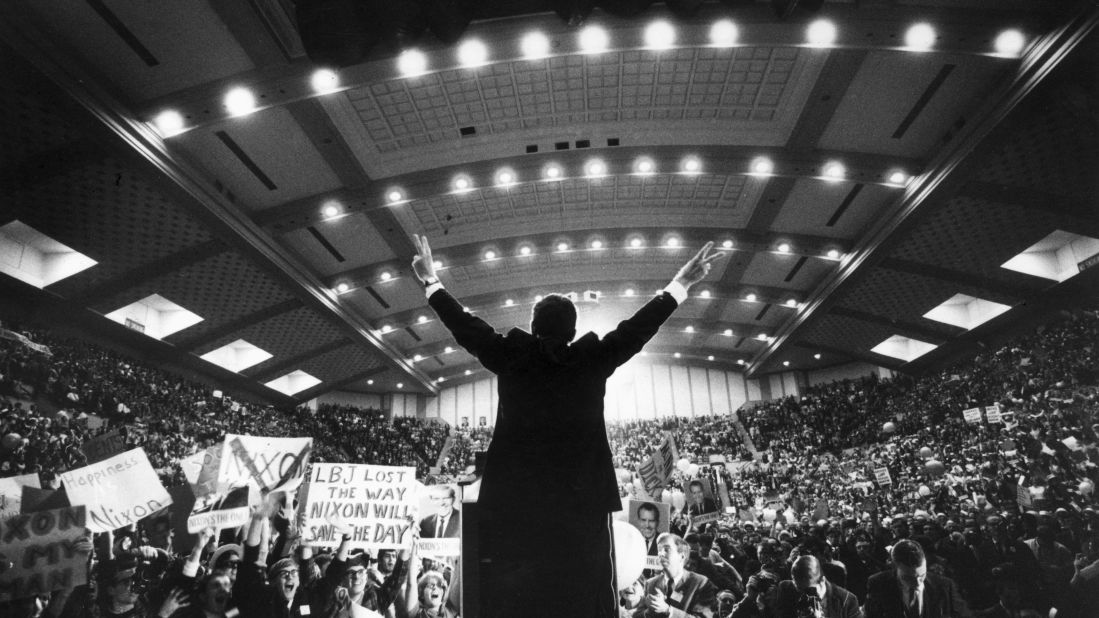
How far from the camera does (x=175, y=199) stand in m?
11.9

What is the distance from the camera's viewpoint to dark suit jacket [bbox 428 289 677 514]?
1.55 meters

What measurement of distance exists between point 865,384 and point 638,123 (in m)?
21.5

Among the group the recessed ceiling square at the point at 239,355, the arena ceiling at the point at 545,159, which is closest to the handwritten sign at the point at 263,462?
the arena ceiling at the point at 545,159

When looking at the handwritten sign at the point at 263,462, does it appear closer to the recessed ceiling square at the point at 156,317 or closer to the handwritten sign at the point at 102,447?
the handwritten sign at the point at 102,447

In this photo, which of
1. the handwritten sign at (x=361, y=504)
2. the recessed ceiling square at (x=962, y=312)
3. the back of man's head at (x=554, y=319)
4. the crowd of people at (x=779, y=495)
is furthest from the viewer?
the recessed ceiling square at (x=962, y=312)

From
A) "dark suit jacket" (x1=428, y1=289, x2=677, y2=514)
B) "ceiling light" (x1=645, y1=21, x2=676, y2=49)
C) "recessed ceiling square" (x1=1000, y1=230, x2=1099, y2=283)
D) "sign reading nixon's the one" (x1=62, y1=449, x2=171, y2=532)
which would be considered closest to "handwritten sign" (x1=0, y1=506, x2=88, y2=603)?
"sign reading nixon's the one" (x1=62, y1=449, x2=171, y2=532)

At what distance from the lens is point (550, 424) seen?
62.8 inches

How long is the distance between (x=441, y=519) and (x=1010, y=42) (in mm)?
11101

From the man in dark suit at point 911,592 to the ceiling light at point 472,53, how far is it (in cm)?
839

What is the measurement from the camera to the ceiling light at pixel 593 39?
882 centimetres

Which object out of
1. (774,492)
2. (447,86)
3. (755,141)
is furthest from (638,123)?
(774,492)

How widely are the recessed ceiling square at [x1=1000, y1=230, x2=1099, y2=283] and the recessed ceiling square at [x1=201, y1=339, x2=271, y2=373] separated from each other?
78.7ft

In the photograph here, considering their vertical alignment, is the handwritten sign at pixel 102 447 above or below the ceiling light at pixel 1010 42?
below

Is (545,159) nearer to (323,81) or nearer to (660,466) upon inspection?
(323,81)
